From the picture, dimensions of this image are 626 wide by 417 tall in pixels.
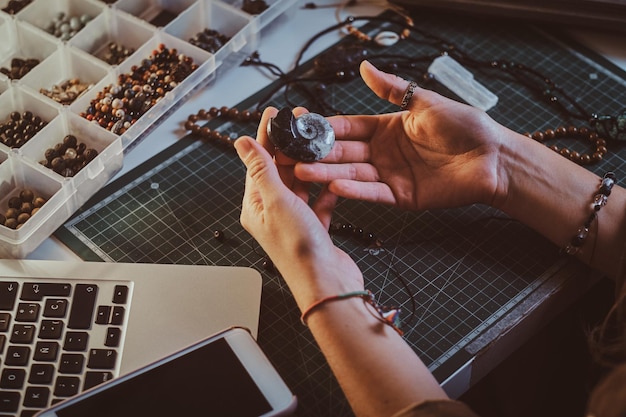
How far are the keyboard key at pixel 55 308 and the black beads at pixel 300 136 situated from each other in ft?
1.44

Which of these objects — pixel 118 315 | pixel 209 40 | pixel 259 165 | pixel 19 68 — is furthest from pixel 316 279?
pixel 19 68

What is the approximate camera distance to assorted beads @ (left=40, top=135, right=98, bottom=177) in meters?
1.42

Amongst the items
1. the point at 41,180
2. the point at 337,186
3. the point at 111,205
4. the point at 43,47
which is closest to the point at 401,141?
the point at 337,186

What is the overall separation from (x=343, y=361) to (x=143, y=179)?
590 mm

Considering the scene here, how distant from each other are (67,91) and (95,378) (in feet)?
2.20

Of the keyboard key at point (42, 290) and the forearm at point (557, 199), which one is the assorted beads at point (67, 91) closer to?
the keyboard key at point (42, 290)

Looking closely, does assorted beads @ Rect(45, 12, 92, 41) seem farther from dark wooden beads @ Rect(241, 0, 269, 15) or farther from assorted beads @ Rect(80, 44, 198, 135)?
dark wooden beads @ Rect(241, 0, 269, 15)

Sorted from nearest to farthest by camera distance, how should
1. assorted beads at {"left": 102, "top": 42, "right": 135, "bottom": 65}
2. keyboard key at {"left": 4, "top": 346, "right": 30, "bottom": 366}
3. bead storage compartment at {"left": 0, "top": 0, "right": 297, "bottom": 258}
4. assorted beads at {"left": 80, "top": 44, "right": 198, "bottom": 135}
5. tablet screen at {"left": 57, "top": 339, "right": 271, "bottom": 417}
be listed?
tablet screen at {"left": 57, "top": 339, "right": 271, "bottom": 417}
keyboard key at {"left": 4, "top": 346, "right": 30, "bottom": 366}
bead storage compartment at {"left": 0, "top": 0, "right": 297, "bottom": 258}
assorted beads at {"left": 80, "top": 44, "right": 198, "bottom": 135}
assorted beads at {"left": 102, "top": 42, "right": 135, "bottom": 65}

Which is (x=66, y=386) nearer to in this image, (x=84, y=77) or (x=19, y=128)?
(x=19, y=128)

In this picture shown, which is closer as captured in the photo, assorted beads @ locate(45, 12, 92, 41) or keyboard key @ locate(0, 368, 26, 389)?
keyboard key @ locate(0, 368, 26, 389)

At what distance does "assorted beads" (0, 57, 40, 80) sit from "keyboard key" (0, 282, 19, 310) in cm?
53

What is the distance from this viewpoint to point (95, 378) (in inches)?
46.0

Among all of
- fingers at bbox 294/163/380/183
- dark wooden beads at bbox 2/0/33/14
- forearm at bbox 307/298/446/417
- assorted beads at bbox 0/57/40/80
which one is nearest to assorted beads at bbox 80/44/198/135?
assorted beads at bbox 0/57/40/80

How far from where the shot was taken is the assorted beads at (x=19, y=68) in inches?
62.2
